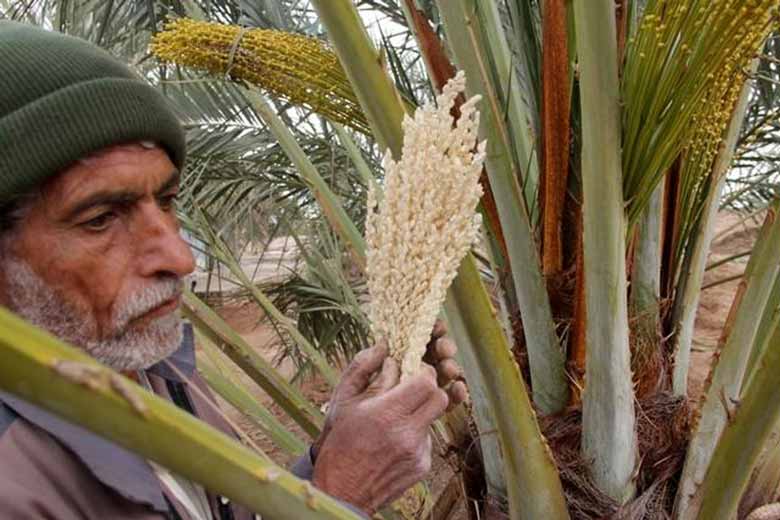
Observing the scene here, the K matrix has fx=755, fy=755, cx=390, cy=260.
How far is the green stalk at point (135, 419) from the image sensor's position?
1.04 feet

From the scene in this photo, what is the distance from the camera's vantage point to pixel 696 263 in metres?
1.27

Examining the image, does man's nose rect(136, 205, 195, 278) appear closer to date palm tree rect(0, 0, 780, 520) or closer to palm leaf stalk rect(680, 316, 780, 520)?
date palm tree rect(0, 0, 780, 520)

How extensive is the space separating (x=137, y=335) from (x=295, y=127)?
64.9 inches

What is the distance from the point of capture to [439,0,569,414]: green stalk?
1013 millimetres

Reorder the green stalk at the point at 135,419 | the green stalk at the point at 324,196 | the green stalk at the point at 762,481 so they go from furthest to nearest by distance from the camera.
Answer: the green stalk at the point at 324,196 → the green stalk at the point at 762,481 → the green stalk at the point at 135,419

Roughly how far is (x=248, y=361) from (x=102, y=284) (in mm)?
804

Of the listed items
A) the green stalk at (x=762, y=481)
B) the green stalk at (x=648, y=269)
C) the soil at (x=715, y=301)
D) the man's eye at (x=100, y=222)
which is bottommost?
the soil at (x=715, y=301)

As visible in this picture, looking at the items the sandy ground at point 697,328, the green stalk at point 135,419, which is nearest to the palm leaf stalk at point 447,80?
the green stalk at point 135,419

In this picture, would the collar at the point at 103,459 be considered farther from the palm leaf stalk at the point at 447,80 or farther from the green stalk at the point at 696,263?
the green stalk at the point at 696,263

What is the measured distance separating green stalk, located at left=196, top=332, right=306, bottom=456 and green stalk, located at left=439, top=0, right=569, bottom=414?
0.68m

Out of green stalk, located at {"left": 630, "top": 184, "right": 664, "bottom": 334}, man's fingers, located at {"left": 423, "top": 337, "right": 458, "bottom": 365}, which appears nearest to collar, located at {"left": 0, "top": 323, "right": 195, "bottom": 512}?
man's fingers, located at {"left": 423, "top": 337, "right": 458, "bottom": 365}

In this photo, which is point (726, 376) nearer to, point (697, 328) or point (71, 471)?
point (71, 471)

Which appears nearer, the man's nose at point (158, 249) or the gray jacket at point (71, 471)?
the gray jacket at point (71, 471)

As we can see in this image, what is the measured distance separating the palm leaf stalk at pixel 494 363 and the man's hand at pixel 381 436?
0.06 metres
